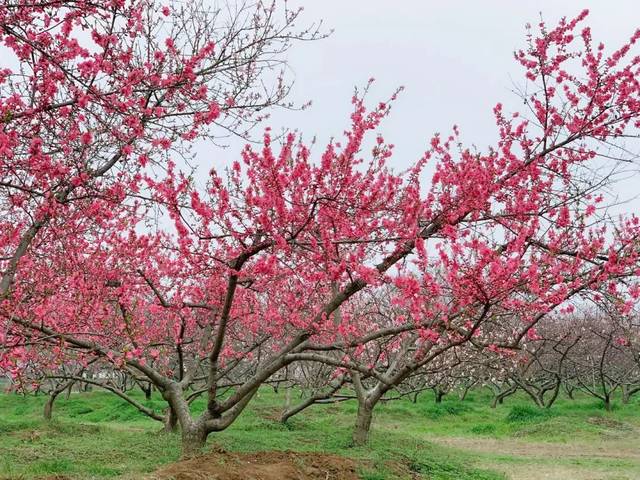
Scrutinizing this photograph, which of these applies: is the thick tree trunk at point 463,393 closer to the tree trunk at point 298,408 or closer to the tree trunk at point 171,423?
the tree trunk at point 298,408

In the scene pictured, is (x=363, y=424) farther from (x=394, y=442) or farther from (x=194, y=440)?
(x=194, y=440)

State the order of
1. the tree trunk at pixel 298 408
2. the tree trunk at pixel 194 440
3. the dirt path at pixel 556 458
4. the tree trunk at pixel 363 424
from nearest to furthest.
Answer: the tree trunk at pixel 194 440, the dirt path at pixel 556 458, the tree trunk at pixel 363 424, the tree trunk at pixel 298 408

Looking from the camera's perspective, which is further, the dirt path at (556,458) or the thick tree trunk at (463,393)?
the thick tree trunk at (463,393)

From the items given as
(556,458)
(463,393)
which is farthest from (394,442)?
(463,393)

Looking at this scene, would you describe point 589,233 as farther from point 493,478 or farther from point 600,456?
point 600,456

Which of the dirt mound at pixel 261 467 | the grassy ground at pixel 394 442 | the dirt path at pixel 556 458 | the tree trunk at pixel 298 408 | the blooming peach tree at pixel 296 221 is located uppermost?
the blooming peach tree at pixel 296 221

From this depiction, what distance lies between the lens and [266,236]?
659cm

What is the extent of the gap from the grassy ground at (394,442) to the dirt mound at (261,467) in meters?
0.61

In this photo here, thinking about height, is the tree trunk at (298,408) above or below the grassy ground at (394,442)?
above

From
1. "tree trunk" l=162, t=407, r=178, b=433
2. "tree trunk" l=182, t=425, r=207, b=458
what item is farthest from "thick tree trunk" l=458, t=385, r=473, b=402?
"tree trunk" l=182, t=425, r=207, b=458

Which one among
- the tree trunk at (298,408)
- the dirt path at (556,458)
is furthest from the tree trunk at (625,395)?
the tree trunk at (298,408)

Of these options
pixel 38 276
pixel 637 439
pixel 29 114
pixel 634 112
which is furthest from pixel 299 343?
pixel 637 439

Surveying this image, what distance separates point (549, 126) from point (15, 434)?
12708 millimetres

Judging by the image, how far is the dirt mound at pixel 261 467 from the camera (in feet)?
20.2
